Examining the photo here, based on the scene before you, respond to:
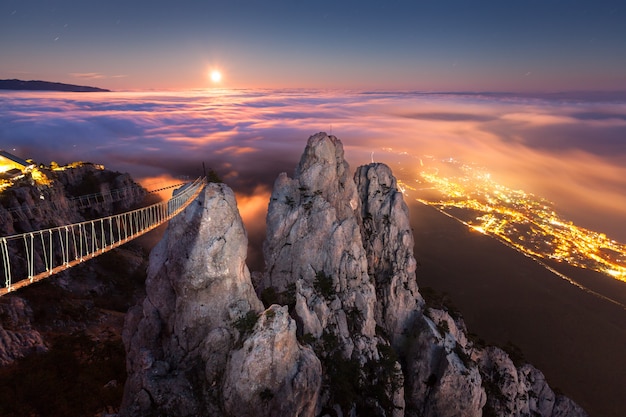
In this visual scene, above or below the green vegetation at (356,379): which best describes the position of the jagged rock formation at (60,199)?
above

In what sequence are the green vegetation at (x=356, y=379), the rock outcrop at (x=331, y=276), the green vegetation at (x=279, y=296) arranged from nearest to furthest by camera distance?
the green vegetation at (x=356, y=379)
the rock outcrop at (x=331, y=276)
the green vegetation at (x=279, y=296)

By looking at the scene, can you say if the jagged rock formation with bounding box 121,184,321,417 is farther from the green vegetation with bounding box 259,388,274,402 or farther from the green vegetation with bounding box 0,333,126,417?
the green vegetation with bounding box 0,333,126,417

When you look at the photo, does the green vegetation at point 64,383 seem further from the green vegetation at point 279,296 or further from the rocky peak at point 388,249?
the rocky peak at point 388,249

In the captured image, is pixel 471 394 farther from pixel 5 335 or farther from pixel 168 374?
pixel 5 335

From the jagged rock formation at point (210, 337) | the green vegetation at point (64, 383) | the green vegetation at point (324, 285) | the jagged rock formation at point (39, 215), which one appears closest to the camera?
the jagged rock formation at point (210, 337)

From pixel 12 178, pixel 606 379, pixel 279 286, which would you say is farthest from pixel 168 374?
pixel 606 379

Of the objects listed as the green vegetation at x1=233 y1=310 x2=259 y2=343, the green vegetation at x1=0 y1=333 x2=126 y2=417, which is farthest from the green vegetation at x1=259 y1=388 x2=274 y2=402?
the green vegetation at x1=0 y1=333 x2=126 y2=417

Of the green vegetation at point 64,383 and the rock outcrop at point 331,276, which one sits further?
the rock outcrop at point 331,276

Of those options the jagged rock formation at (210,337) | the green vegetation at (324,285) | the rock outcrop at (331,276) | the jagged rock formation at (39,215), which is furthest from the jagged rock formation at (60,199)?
the green vegetation at (324,285)
